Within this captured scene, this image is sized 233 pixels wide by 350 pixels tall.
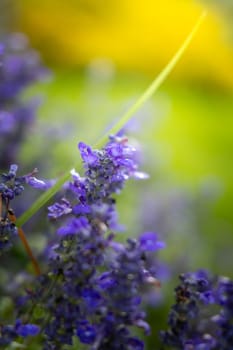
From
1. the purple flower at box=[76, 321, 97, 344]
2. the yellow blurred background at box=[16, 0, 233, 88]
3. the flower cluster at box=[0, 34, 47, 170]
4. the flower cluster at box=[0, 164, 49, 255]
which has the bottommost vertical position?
the purple flower at box=[76, 321, 97, 344]

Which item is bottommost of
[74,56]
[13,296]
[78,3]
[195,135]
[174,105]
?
[13,296]

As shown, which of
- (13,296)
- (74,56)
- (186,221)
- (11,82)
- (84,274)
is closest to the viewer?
(84,274)

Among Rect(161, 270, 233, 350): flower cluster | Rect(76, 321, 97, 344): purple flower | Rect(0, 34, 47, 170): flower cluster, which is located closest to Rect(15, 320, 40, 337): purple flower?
Rect(76, 321, 97, 344): purple flower

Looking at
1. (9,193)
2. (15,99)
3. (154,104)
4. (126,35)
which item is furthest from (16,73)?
(126,35)

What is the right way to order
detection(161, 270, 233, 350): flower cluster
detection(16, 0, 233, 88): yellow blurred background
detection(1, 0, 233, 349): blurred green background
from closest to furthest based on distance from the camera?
detection(161, 270, 233, 350): flower cluster → detection(1, 0, 233, 349): blurred green background → detection(16, 0, 233, 88): yellow blurred background

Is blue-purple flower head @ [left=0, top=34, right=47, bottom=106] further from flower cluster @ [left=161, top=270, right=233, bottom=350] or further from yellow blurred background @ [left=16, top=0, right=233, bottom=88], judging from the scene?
yellow blurred background @ [left=16, top=0, right=233, bottom=88]

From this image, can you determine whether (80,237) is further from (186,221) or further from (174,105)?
(174,105)

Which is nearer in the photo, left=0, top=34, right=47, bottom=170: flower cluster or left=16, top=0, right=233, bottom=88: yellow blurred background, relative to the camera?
left=0, top=34, right=47, bottom=170: flower cluster

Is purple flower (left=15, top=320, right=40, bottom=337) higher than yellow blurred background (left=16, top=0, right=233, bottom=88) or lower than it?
lower

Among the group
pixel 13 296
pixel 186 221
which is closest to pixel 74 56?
pixel 186 221
